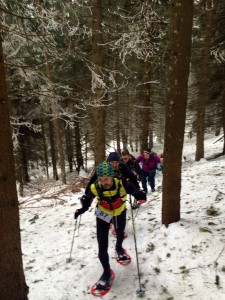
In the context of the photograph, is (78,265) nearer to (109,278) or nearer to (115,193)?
(109,278)

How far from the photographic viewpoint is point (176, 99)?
5836mm

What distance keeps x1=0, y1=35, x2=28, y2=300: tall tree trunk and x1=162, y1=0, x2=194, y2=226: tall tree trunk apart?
3.31m

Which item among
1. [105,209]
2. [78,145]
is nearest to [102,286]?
[105,209]

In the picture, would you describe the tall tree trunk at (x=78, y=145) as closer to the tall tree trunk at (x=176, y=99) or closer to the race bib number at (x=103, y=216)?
the tall tree trunk at (x=176, y=99)

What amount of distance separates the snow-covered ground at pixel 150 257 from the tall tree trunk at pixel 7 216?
142 cm

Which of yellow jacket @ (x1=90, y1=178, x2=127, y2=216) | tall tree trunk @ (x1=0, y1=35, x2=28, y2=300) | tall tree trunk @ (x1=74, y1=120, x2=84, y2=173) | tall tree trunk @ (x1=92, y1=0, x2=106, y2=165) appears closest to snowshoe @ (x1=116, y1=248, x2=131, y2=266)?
yellow jacket @ (x1=90, y1=178, x2=127, y2=216)

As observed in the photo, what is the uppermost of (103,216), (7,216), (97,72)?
(97,72)

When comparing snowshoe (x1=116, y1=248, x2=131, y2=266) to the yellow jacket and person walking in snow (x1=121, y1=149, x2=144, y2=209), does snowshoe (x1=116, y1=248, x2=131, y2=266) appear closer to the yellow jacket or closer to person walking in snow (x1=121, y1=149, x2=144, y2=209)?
the yellow jacket

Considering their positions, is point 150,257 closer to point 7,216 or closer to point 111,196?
point 111,196

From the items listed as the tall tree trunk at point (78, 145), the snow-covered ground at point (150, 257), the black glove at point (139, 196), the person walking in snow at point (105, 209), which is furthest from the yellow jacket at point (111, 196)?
the tall tree trunk at point (78, 145)

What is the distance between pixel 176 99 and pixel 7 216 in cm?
384

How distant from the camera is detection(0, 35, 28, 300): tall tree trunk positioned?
3.82 metres

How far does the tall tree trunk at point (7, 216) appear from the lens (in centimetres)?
382

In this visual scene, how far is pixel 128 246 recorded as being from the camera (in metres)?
6.62
